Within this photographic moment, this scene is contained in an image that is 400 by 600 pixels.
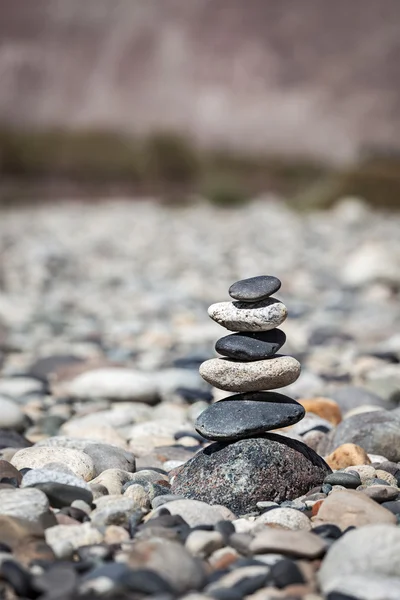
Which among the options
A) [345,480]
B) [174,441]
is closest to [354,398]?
[174,441]

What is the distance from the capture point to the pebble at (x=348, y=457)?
11.8ft

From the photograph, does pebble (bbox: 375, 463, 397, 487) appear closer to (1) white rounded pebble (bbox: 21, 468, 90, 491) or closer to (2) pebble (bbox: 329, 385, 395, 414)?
(1) white rounded pebble (bbox: 21, 468, 90, 491)

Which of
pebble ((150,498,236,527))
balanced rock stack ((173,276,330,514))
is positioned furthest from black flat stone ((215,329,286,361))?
pebble ((150,498,236,527))

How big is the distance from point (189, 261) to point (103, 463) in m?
9.39

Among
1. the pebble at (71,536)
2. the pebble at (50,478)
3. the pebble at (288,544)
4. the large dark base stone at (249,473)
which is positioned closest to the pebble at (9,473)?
the pebble at (50,478)

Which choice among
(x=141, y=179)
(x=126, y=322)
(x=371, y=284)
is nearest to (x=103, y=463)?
(x=126, y=322)

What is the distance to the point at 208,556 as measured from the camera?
255 centimetres

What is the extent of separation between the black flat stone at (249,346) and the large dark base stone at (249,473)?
33 centimetres

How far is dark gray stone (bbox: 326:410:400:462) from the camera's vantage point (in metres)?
3.83

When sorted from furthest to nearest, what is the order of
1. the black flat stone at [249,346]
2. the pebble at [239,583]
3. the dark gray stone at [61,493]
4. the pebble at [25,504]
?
the black flat stone at [249,346], the dark gray stone at [61,493], the pebble at [25,504], the pebble at [239,583]

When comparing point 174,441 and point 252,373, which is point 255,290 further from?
point 174,441

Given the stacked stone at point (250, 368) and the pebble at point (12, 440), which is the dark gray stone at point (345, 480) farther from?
the pebble at point (12, 440)

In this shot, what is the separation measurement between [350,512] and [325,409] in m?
1.78

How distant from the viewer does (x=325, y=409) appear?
14.9 feet
